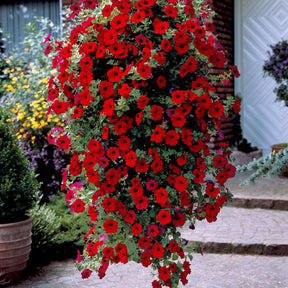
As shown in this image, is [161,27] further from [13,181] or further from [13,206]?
[13,206]

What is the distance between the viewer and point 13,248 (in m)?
4.32

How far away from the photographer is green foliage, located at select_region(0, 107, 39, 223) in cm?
438

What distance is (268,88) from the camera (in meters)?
8.51

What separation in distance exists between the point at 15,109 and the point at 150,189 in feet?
15.2

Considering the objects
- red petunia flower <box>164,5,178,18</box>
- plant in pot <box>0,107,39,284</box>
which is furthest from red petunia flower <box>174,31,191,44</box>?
plant in pot <box>0,107,39,284</box>

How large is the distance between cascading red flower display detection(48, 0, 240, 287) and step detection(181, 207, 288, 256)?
1.70 m

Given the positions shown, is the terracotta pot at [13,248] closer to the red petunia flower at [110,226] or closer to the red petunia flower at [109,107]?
the red petunia flower at [110,226]

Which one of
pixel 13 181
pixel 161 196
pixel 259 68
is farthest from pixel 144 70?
pixel 259 68

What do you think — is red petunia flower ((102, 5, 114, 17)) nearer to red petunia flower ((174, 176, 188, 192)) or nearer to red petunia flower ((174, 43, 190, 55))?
red petunia flower ((174, 43, 190, 55))

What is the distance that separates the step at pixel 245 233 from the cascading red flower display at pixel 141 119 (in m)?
1.70

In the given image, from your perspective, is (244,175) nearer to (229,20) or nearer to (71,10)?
(229,20)

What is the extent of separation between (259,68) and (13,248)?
18.8 ft

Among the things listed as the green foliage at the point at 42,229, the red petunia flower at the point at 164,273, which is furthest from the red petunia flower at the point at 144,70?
the green foliage at the point at 42,229

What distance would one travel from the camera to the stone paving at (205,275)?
432 centimetres
